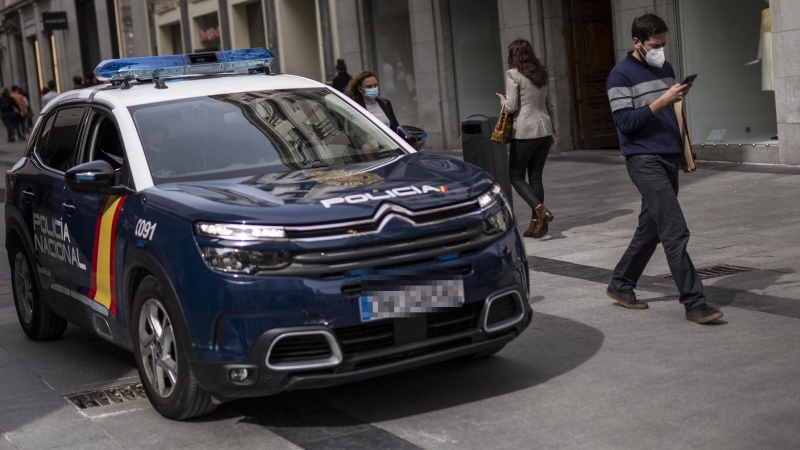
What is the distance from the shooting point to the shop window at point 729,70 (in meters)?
14.7

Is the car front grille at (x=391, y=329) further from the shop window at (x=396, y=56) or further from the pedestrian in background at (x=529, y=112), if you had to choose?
the shop window at (x=396, y=56)

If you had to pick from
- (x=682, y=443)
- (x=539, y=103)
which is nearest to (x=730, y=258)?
(x=539, y=103)

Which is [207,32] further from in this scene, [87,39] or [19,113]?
[87,39]

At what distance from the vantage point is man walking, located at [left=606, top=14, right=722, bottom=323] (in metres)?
6.82

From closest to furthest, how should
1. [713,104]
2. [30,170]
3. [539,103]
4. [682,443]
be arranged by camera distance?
[682,443] → [30,170] → [539,103] → [713,104]

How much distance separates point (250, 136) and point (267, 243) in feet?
4.99

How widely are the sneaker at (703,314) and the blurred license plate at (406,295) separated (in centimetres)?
211

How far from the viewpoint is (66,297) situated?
694 cm

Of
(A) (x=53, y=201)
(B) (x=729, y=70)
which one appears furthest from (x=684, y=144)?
(B) (x=729, y=70)

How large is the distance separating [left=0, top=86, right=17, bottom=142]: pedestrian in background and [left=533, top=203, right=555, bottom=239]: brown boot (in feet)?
108

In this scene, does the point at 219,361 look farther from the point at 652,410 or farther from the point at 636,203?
the point at 636,203

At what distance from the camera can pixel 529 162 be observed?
1125 cm

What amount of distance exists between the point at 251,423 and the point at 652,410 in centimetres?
186

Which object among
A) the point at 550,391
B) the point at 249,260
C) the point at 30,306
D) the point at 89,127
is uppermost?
the point at 89,127
